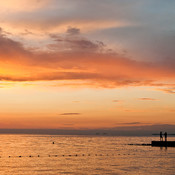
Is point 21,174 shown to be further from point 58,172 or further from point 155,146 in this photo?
point 155,146

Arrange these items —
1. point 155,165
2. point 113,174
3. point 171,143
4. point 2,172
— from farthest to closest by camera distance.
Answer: point 171,143 < point 155,165 < point 2,172 < point 113,174

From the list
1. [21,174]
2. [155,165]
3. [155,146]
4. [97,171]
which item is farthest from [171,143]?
[21,174]

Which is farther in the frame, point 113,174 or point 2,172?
point 2,172

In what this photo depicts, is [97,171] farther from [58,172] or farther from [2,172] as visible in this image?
[2,172]

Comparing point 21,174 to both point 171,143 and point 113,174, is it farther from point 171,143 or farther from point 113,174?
point 171,143

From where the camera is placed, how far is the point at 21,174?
190 ft

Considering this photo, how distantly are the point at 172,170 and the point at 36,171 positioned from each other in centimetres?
2843

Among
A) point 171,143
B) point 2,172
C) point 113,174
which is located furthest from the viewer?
point 171,143

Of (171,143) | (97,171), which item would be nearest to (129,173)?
(97,171)

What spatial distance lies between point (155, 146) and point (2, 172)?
88.1 m

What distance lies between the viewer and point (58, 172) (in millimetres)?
60250

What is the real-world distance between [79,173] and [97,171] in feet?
15.0

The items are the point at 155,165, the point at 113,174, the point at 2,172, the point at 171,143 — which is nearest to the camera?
the point at 113,174

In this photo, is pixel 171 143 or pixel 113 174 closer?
pixel 113 174
